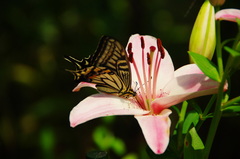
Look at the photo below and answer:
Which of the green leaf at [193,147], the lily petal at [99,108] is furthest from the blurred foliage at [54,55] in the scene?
the green leaf at [193,147]

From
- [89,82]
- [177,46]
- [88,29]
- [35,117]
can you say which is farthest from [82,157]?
[89,82]

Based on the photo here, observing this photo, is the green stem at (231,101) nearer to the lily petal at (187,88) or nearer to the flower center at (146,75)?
the lily petal at (187,88)

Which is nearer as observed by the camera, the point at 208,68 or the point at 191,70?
the point at 208,68

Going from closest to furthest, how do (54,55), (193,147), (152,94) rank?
→ (193,147), (152,94), (54,55)

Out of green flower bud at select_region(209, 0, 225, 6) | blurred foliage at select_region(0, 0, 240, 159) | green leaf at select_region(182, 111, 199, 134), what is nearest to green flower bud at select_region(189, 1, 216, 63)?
green flower bud at select_region(209, 0, 225, 6)

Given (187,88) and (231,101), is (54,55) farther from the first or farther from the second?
(231,101)

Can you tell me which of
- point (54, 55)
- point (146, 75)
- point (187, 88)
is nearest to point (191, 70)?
point (187, 88)
